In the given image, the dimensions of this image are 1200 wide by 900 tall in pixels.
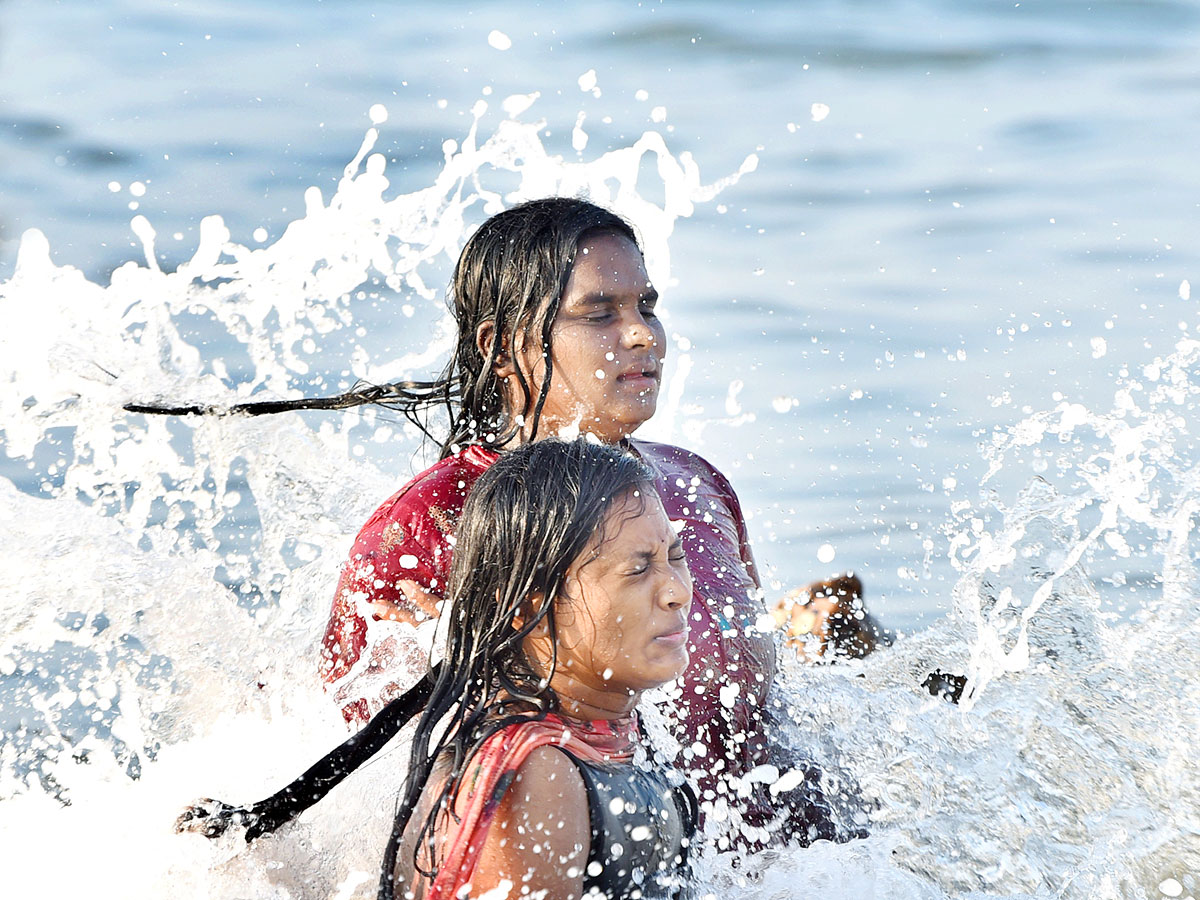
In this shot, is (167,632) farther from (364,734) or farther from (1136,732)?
(1136,732)

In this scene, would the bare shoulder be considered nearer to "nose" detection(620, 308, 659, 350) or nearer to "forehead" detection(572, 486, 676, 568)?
"forehead" detection(572, 486, 676, 568)

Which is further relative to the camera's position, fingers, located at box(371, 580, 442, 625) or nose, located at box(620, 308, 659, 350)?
nose, located at box(620, 308, 659, 350)

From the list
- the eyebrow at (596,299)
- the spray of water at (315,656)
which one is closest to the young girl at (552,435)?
the eyebrow at (596,299)

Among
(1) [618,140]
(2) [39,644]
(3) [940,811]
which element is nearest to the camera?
(3) [940,811]

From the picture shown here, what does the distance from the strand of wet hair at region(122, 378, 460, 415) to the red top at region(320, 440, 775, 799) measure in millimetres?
392

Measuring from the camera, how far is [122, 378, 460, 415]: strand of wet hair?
141 inches

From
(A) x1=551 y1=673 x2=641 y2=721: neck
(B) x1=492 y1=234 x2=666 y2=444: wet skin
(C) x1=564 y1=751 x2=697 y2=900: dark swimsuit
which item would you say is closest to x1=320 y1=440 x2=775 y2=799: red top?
(B) x1=492 y1=234 x2=666 y2=444: wet skin

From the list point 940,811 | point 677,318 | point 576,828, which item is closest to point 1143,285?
point 677,318

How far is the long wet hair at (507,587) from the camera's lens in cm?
253

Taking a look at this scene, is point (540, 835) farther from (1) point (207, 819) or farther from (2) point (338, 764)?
(1) point (207, 819)

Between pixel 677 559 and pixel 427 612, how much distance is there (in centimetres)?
65

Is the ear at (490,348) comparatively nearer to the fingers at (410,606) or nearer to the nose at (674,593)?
the fingers at (410,606)

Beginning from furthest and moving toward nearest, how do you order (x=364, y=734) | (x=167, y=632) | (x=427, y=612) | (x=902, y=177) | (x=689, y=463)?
1. (x=902, y=177)
2. (x=167, y=632)
3. (x=689, y=463)
4. (x=427, y=612)
5. (x=364, y=734)

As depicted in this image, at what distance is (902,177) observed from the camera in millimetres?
7793
